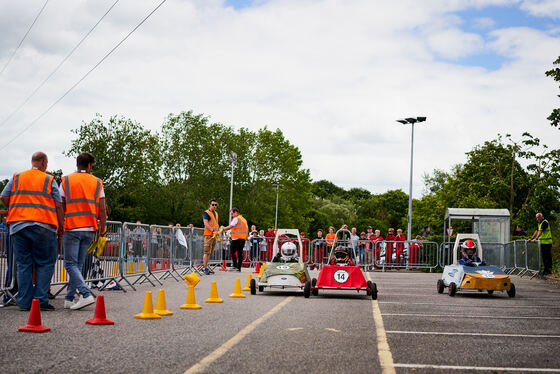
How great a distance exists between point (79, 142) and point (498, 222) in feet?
146

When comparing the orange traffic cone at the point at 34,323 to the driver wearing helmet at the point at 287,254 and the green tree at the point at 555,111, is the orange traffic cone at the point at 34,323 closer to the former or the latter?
the driver wearing helmet at the point at 287,254

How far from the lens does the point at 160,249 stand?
16.5 metres

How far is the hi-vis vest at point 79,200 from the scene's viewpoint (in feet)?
33.2

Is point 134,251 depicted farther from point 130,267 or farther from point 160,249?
point 160,249

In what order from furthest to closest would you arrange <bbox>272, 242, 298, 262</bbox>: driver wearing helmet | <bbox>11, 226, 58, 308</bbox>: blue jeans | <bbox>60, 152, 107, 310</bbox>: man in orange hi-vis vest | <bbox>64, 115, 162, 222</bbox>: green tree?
<bbox>64, 115, 162, 222</bbox>: green tree
<bbox>272, 242, 298, 262</bbox>: driver wearing helmet
<bbox>60, 152, 107, 310</bbox>: man in orange hi-vis vest
<bbox>11, 226, 58, 308</bbox>: blue jeans

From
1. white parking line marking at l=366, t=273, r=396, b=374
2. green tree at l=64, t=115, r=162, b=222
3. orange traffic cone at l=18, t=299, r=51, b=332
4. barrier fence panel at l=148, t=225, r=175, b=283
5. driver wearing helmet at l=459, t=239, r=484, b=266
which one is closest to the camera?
white parking line marking at l=366, t=273, r=396, b=374

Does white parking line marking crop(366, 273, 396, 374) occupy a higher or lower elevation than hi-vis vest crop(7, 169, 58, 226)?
lower

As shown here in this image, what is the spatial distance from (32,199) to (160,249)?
7.11 m

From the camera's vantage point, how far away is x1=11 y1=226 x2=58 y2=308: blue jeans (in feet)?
31.0

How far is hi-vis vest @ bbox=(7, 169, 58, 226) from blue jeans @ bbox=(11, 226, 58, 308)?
173mm

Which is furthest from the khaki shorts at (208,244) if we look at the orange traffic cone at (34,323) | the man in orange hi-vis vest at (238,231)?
the orange traffic cone at (34,323)

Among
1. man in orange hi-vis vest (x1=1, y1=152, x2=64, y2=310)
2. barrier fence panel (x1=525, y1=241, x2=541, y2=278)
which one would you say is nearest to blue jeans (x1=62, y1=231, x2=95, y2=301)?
man in orange hi-vis vest (x1=1, y1=152, x2=64, y2=310)

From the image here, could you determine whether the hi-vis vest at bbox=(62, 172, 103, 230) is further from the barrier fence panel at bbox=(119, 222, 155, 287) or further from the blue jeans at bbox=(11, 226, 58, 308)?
the barrier fence panel at bbox=(119, 222, 155, 287)

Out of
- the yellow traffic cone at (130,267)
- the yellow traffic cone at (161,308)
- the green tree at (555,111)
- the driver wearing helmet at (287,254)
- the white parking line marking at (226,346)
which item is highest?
the green tree at (555,111)
